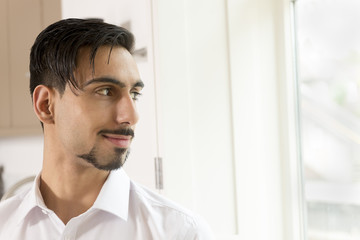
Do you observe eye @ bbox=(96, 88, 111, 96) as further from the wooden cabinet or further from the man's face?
the wooden cabinet

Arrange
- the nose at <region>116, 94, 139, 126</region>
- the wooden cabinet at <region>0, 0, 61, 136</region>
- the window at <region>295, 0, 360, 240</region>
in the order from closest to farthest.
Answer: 1. the nose at <region>116, 94, 139, 126</region>
2. the window at <region>295, 0, 360, 240</region>
3. the wooden cabinet at <region>0, 0, 61, 136</region>

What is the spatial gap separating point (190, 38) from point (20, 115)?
1128 mm

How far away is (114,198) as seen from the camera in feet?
3.38

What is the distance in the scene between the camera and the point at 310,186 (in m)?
1.77

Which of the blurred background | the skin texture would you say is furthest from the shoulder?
the blurred background

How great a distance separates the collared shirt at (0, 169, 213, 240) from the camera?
3.39 ft

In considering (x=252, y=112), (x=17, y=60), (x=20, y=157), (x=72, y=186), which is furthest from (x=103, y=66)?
(x=20, y=157)

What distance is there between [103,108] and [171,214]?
0.26m

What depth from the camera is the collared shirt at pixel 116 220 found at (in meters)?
1.03

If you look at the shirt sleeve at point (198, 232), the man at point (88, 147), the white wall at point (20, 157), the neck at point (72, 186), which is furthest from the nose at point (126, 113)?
the white wall at point (20, 157)

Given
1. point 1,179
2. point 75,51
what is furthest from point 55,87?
point 1,179

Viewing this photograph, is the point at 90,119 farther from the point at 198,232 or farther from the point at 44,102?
the point at 198,232

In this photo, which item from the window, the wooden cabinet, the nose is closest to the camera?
the nose

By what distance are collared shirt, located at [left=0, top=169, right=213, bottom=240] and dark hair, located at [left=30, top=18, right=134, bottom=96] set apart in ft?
0.77
